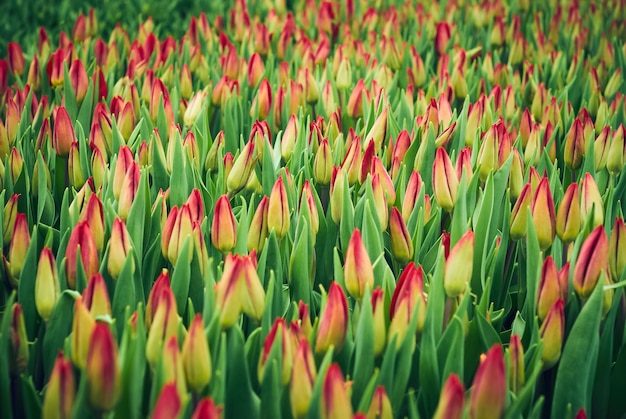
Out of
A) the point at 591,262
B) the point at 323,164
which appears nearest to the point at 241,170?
the point at 323,164

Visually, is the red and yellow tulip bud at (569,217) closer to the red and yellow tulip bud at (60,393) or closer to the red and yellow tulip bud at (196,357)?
the red and yellow tulip bud at (196,357)

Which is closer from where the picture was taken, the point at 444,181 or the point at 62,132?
the point at 444,181

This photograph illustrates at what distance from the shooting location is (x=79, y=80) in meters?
2.00

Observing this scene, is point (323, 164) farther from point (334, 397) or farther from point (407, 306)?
point (334, 397)

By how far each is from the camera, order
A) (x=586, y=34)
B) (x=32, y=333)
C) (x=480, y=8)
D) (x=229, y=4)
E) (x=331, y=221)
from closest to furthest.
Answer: (x=32, y=333) < (x=331, y=221) < (x=586, y=34) < (x=480, y=8) < (x=229, y=4)

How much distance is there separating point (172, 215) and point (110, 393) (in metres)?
0.41

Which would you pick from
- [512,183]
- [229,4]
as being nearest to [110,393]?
[512,183]

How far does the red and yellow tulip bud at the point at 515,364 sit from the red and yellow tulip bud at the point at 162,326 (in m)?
0.50

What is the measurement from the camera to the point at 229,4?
3885mm

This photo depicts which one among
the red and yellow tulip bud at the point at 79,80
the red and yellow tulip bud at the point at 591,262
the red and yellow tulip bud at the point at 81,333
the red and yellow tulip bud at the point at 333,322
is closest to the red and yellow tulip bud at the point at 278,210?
the red and yellow tulip bud at the point at 333,322

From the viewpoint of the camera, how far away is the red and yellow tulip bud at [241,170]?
1468mm

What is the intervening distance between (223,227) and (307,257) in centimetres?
16

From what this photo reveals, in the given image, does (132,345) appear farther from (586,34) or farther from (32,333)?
(586,34)

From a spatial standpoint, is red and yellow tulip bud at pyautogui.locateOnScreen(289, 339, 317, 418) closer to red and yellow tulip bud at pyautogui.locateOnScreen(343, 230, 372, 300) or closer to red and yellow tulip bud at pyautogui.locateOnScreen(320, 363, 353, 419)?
red and yellow tulip bud at pyautogui.locateOnScreen(320, 363, 353, 419)
